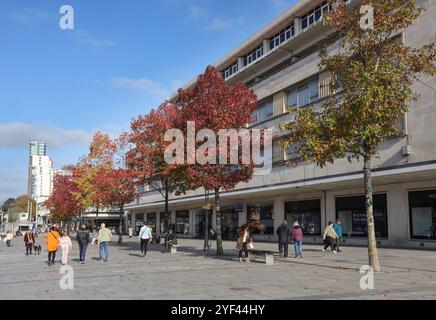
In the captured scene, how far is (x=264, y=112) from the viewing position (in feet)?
137

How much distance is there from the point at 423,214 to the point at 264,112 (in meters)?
17.8

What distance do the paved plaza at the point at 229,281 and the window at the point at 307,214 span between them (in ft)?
49.5

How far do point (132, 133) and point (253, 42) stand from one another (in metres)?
19.6

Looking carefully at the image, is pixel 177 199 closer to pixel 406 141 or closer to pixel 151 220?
pixel 151 220

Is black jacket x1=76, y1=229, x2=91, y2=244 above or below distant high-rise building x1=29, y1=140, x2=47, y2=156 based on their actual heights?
below

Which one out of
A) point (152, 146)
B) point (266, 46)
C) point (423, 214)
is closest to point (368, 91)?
point (423, 214)

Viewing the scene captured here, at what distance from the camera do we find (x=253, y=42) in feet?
153

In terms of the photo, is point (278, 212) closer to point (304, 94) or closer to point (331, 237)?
point (304, 94)

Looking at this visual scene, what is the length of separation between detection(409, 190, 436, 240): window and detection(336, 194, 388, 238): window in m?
1.95

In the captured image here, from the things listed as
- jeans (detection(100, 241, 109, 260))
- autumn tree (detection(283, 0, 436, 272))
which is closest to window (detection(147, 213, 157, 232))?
jeans (detection(100, 241, 109, 260))

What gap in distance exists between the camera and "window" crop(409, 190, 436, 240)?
86.2ft

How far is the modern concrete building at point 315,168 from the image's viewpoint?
2559 cm

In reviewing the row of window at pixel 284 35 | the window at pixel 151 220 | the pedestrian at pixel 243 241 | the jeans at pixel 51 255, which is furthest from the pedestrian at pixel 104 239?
the window at pixel 151 220

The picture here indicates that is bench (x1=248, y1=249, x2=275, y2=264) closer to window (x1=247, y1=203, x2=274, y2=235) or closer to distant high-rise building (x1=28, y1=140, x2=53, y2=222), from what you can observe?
window (x1=247, y1=203, x2=274, y2=235)
